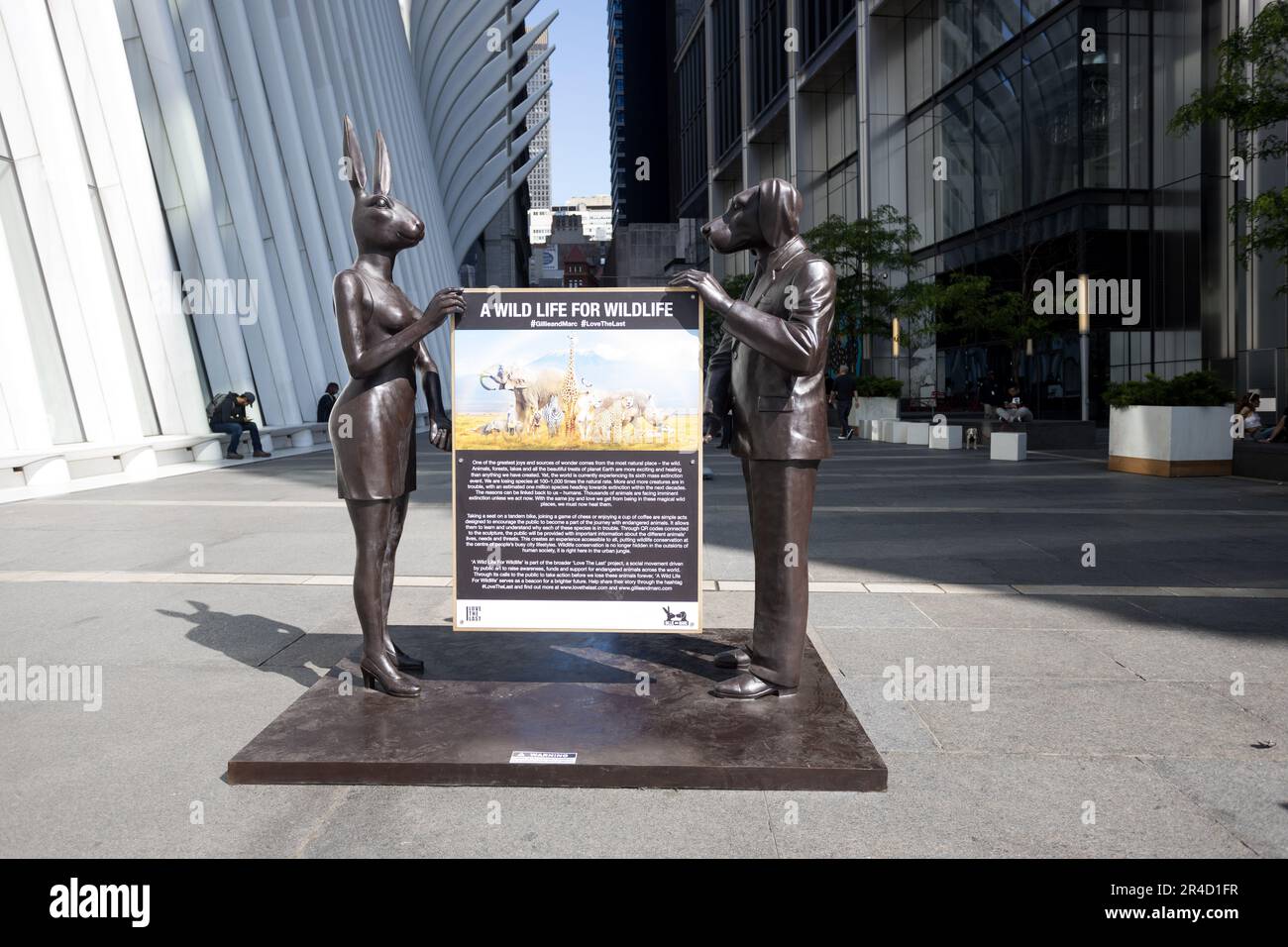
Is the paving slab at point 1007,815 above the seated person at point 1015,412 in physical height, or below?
below

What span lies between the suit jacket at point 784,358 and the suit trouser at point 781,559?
4.2 inches

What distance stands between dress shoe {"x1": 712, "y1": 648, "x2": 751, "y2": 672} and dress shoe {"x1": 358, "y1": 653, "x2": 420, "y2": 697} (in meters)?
1.50

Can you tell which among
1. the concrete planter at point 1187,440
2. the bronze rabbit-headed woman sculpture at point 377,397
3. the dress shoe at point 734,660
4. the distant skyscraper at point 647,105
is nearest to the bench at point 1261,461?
the concrete planter at point 1187,440

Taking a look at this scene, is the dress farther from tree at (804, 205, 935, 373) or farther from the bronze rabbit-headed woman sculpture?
tree at (804, 205, 935, 373)

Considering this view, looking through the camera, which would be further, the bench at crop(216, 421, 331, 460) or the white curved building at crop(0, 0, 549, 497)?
the bench at crop(216, 421, 331, 460)

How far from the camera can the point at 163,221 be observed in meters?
21.3

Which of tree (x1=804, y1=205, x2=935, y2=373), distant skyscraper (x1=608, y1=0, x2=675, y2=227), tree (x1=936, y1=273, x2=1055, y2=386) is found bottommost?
tree (x1=936, y1=273, x2=1055, y2=386)

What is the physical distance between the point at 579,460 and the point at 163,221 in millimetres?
19898

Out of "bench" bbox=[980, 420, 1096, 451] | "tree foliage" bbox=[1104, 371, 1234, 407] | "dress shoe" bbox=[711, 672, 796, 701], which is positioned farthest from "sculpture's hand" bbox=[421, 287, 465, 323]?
"bench" bbox=[980, 420, 1096, 451]

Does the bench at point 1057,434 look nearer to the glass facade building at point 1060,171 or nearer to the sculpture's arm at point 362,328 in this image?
the glass facade building at point 1060,171

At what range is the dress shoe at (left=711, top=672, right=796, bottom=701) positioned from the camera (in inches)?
182

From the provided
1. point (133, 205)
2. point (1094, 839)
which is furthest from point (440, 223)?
point (1094, 839)

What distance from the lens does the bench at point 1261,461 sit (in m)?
15.4

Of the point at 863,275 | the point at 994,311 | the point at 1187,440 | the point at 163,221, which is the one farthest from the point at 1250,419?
the point at 163,221
